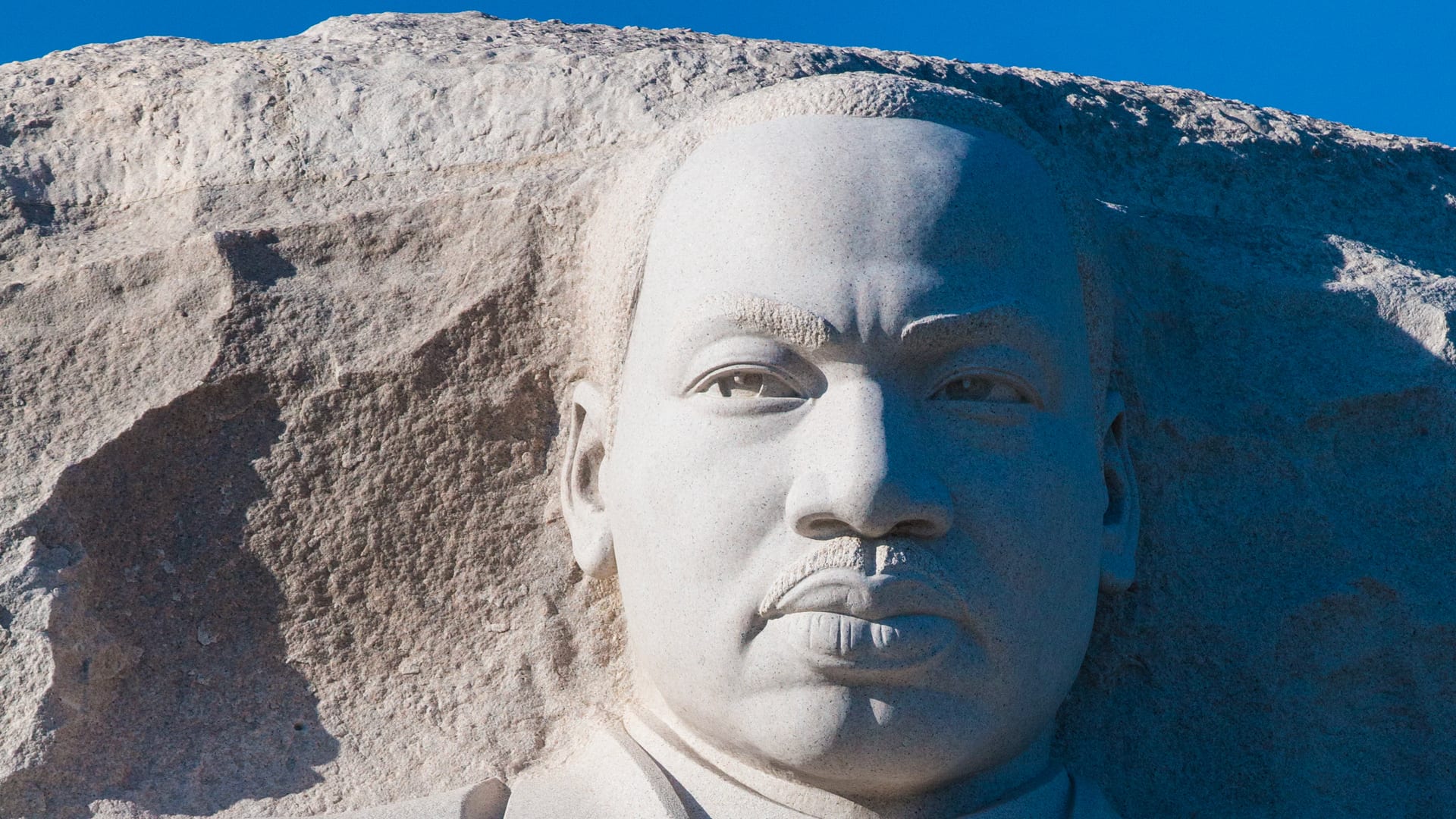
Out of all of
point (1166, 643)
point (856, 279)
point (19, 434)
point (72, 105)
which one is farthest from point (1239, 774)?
point (72, 105)

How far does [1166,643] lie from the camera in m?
3.68

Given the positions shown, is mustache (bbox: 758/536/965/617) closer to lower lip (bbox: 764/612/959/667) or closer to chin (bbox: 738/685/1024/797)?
lower lip (bbox: 764/612/959/667)

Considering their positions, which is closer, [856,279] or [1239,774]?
[856,279]

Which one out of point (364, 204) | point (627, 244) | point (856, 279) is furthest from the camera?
point (364, 204)

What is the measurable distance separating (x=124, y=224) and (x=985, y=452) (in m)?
1.88

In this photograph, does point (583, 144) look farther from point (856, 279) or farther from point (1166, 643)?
point (1166, 643)

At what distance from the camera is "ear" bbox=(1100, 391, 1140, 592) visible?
11.0 feet

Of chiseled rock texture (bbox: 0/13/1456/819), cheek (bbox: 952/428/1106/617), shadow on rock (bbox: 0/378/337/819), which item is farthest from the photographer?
chiseled rock texture (bbox: 0/13/1456/819)

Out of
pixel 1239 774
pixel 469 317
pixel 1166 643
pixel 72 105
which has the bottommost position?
pixel 1239 774

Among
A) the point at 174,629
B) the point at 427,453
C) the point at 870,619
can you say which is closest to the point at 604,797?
the point at 870,619

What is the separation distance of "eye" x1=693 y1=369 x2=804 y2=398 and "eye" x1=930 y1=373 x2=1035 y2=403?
0.26m

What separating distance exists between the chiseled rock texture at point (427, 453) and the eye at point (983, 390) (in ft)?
2.42

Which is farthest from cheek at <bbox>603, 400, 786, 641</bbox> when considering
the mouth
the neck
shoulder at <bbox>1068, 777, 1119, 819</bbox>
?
shoulder at <bbox>1068, 777, 1119, 819</bbox>

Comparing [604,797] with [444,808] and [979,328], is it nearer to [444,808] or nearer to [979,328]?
[444,808]
